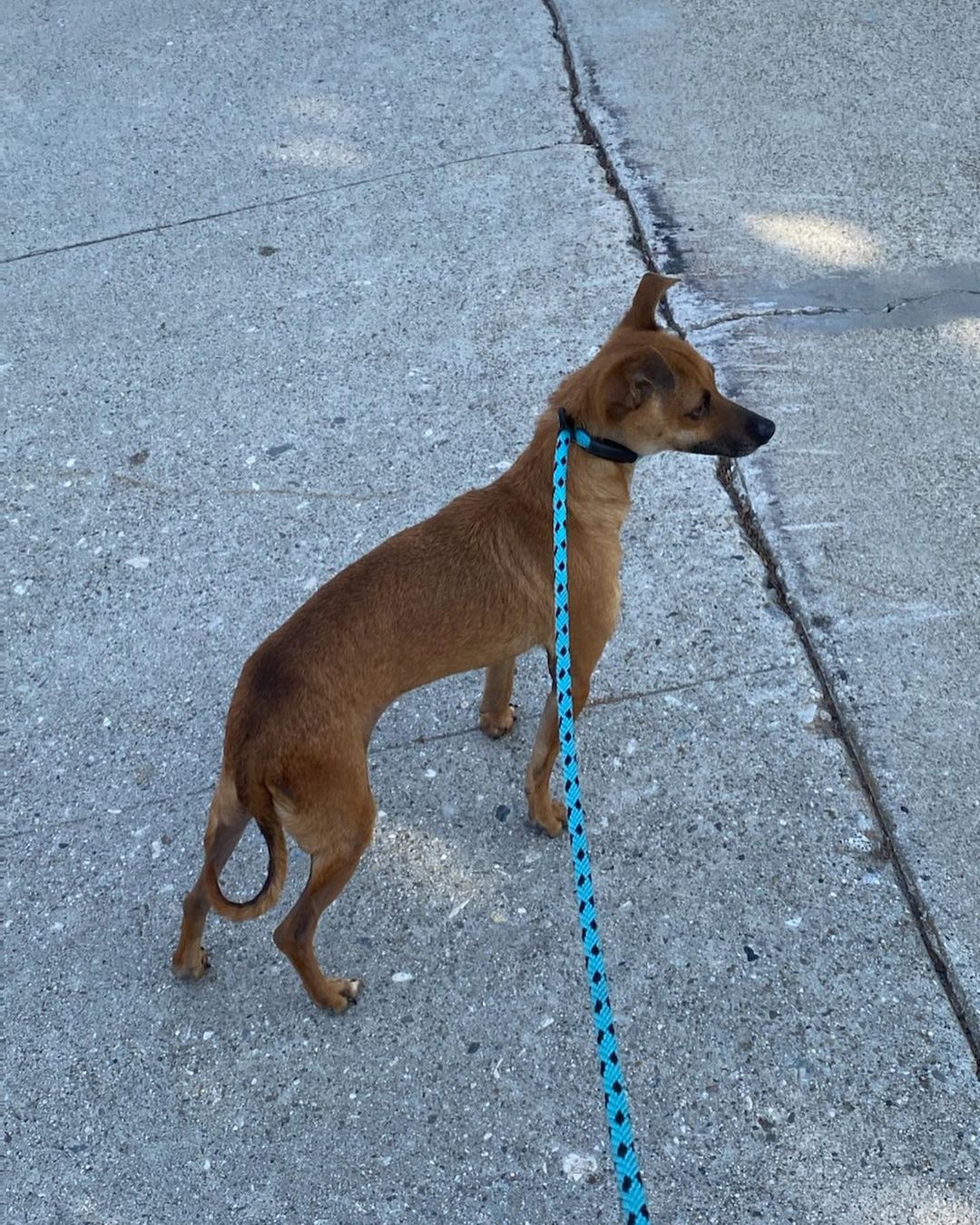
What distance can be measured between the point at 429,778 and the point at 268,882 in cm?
85

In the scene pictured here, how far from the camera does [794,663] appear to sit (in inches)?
141

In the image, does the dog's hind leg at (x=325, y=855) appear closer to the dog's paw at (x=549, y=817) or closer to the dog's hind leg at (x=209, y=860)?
the dog's hind leg at (x=209, y=860)

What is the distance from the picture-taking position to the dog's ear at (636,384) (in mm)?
2812

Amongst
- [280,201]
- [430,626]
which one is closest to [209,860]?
[430,626]

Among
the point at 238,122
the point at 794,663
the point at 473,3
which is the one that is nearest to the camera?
the point at 794,663

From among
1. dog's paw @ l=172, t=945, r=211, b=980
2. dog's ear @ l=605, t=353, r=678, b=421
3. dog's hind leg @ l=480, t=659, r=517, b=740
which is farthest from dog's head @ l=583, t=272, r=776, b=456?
dog's paw @ l=172, t=945, r=211, b=980

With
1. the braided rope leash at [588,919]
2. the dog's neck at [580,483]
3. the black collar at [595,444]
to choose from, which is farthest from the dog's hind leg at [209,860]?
the black collar at [595,444]

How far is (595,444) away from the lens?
3.00 meters

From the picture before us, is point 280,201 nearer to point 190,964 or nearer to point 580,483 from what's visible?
point 580,483

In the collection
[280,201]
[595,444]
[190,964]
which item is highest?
[595,444]

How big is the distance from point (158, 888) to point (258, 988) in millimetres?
435

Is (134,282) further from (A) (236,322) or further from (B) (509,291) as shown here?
(B) (509,291)

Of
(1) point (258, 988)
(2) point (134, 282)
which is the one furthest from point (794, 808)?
(2) point (134, 282)

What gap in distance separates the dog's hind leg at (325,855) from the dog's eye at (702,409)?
4.03 ft
